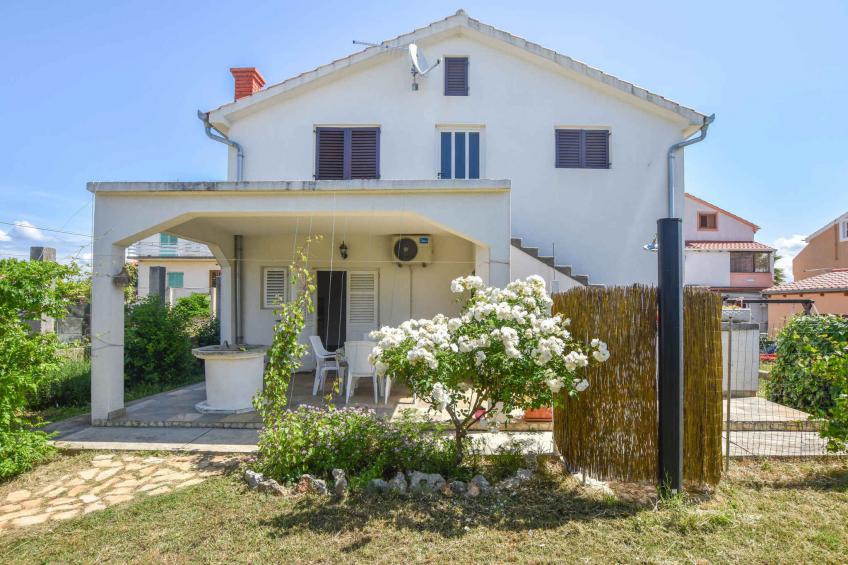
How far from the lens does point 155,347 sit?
30.3ft

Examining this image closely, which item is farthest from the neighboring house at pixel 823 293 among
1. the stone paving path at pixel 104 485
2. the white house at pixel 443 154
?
the stone paving path at pixel 104 485

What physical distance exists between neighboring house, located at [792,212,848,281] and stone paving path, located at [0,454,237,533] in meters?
30.4

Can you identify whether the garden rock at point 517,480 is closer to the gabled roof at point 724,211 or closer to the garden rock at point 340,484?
the garden rock at point 340,484

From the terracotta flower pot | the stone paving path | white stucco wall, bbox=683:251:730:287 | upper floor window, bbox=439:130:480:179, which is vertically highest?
upper floor window, bbox=439:130:480:179

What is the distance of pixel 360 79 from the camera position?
10617 millimetres

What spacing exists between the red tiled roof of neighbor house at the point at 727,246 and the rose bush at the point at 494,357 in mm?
31685

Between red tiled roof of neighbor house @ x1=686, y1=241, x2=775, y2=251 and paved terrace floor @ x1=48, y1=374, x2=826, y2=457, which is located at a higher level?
red tiled roof of neighbor house @ x1=686, y1=241, x2=775, y2=251

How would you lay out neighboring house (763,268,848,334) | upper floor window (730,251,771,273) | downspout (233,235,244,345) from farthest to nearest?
upper floor window (730,251,771,273), neighboring house (763,268,848,334), downspout (233,235,244,345)

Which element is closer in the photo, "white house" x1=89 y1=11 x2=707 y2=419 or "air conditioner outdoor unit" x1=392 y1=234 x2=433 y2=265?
"air conditioner outdoor unit" x1=392 y1=234 x2=433 y2=265

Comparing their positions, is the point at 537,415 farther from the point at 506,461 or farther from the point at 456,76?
the point at 456,76

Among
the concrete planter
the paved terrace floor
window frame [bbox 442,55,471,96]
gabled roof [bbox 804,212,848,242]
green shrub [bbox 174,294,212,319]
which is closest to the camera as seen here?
the paved terrace floor

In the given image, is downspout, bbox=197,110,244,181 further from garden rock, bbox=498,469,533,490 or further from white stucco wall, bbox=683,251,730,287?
white stucco wall, bbox=683,251,730,287

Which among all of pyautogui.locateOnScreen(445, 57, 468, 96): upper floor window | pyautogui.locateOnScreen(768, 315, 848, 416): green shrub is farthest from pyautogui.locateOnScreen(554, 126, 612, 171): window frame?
pyautogui.locateOnScreen(768, 315, 848, 416): green shrub

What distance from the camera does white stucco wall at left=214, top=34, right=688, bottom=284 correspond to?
1031 centimetres
